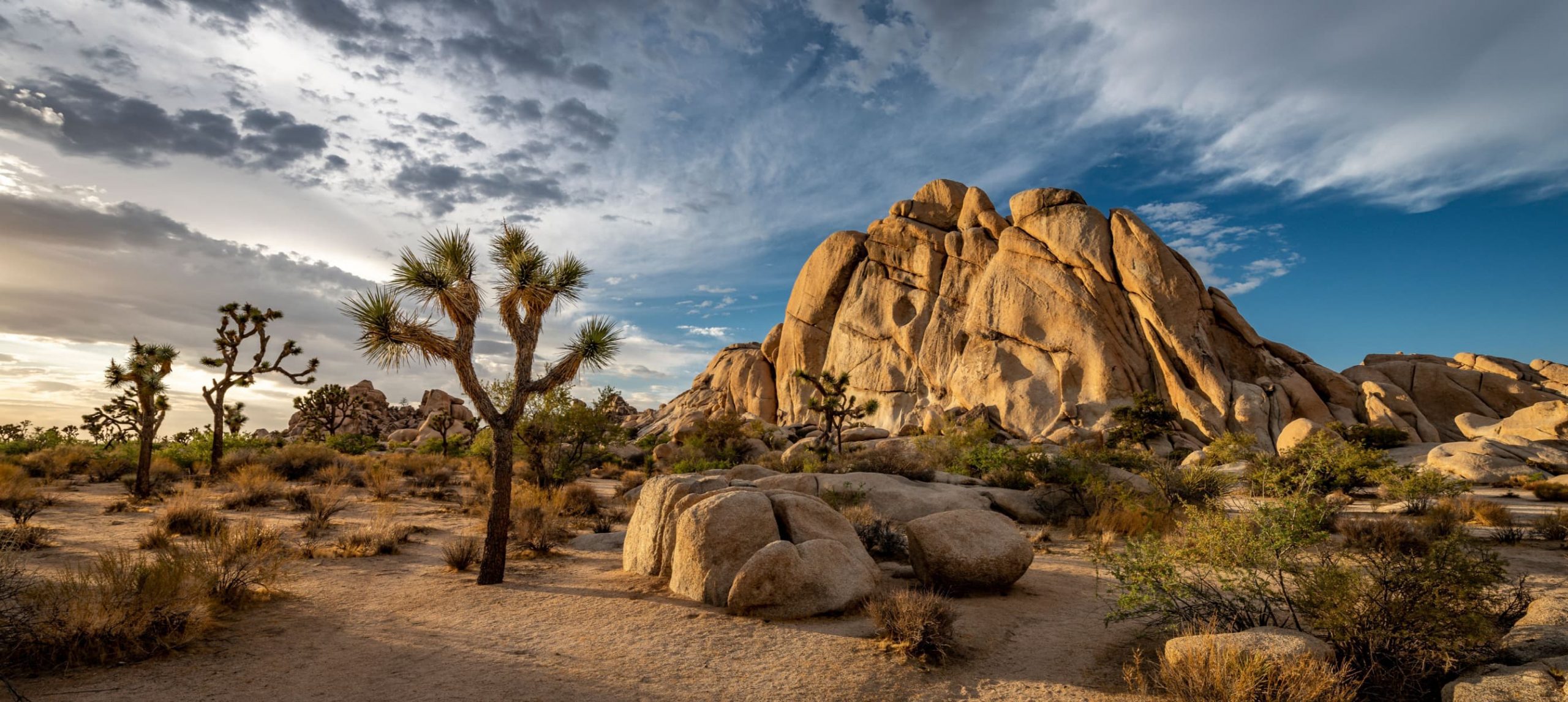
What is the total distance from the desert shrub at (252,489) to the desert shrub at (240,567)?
26.3 feet

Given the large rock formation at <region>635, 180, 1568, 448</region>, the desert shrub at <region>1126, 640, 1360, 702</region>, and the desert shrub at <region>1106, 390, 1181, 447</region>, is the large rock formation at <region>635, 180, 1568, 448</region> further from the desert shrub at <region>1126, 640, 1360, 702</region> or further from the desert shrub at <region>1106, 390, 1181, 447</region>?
the desert shrub at <region>1126, 640, 1360, 702</region>

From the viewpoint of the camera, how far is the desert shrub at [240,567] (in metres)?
8.09

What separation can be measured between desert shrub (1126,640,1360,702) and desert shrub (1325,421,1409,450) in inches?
1123

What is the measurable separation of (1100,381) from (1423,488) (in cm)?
2585

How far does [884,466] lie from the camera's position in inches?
772

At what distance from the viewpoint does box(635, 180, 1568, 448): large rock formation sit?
36.7 metres

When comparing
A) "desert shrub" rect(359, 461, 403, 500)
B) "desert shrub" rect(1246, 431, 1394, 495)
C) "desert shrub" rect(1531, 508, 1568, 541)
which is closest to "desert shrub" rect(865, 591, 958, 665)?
"desert shrub" rect(1246, 431, 1394, 495)

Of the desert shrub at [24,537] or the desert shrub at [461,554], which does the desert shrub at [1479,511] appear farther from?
the desert shrub at [24,537]

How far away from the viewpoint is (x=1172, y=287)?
39250mm

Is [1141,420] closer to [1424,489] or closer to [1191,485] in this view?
[1191,485]

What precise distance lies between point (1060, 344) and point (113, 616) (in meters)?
43.5

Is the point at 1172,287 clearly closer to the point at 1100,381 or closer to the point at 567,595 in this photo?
the point at 1100,381

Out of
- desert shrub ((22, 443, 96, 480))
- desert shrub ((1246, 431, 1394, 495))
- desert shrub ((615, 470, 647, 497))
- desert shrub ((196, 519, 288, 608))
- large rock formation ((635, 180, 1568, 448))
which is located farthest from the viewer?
large rock formation ((635, 180, 1568, 448))

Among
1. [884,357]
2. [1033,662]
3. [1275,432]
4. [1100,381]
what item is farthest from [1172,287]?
[1033,662]
